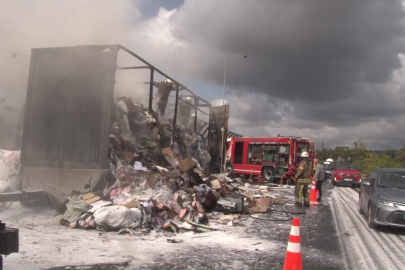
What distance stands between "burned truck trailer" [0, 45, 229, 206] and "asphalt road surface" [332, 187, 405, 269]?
4.98 metres

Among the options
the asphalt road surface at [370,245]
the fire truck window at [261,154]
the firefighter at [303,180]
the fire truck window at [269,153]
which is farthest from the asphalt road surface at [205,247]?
the fire truck window at [261,154]

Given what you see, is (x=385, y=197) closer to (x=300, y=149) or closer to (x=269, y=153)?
(x=300, y=149)

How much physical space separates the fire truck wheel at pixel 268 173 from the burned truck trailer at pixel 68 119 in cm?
1231

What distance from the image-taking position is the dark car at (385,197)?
677 cm

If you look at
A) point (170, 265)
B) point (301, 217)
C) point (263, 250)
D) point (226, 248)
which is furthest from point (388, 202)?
point (170, 265)

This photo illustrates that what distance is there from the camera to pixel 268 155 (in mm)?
19719

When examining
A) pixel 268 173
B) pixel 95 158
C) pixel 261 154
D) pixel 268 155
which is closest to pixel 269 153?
pixel 268 155

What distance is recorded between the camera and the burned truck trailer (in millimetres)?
7738

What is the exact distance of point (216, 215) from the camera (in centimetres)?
830

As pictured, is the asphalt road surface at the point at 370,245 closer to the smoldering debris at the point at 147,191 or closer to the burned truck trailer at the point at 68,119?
the smoldering debris at the point at 147,191

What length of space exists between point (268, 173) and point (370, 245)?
13.5m

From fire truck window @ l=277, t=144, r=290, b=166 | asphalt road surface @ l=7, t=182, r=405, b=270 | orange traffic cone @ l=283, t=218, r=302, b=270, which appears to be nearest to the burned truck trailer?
asphalt road surface @ l=7, t=182, r=405, b=270

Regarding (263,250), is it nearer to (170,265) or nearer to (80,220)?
(170,265)

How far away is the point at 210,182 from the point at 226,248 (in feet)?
14.4
